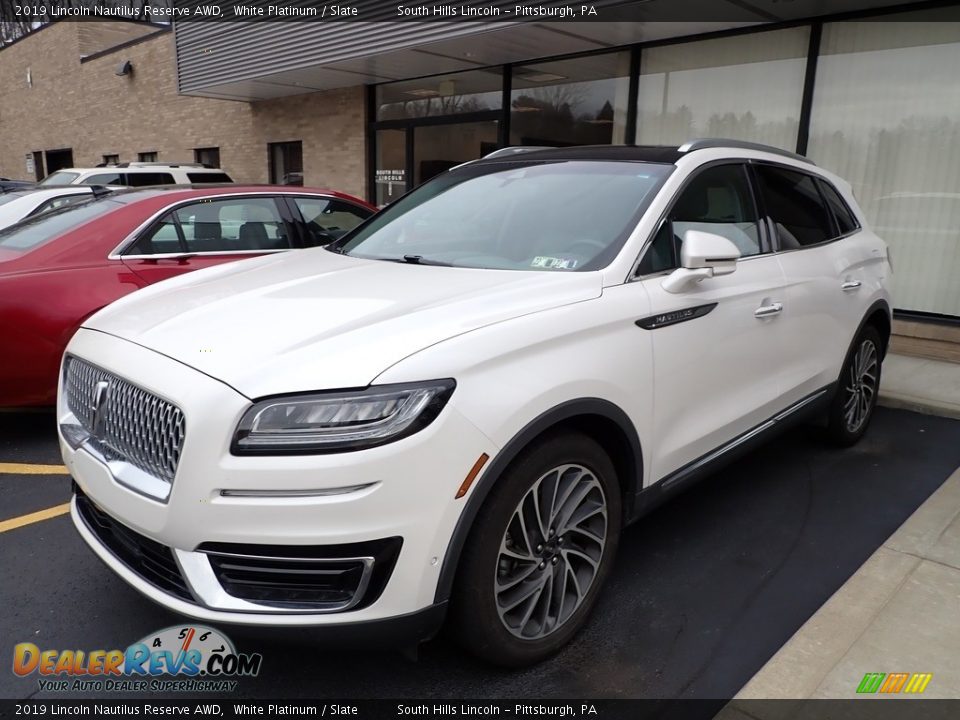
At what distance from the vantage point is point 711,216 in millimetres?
3271

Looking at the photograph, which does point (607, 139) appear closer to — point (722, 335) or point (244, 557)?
point (722, 335)

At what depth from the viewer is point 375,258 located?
3.22 meters

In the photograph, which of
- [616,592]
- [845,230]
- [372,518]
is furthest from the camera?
[845,230]

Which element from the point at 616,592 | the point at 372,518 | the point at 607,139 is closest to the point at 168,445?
the point at 372,518

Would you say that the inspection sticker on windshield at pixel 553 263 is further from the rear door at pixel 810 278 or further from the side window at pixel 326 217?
the side window at pixel 326 217

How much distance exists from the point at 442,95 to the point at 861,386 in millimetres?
8769

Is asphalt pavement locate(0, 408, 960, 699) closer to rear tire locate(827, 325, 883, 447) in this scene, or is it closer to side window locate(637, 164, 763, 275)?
rear tire locate(827, 325, 883, 447)

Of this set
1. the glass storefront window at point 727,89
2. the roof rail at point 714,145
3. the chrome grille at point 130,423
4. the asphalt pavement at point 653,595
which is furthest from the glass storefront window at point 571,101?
the chrome grille at point 130,423

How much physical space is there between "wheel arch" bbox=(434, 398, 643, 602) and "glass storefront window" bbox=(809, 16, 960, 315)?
5.97m

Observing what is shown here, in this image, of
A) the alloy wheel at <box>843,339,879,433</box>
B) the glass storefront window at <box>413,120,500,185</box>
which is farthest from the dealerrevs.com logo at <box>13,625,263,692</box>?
the glass storefront window at <box>413,120,500,185</box>

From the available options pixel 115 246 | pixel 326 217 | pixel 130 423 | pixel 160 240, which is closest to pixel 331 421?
pixel 130 423

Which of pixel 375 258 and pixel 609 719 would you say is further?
pixel 375 258

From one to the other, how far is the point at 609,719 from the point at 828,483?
2438mm

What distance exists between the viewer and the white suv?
190 cm
